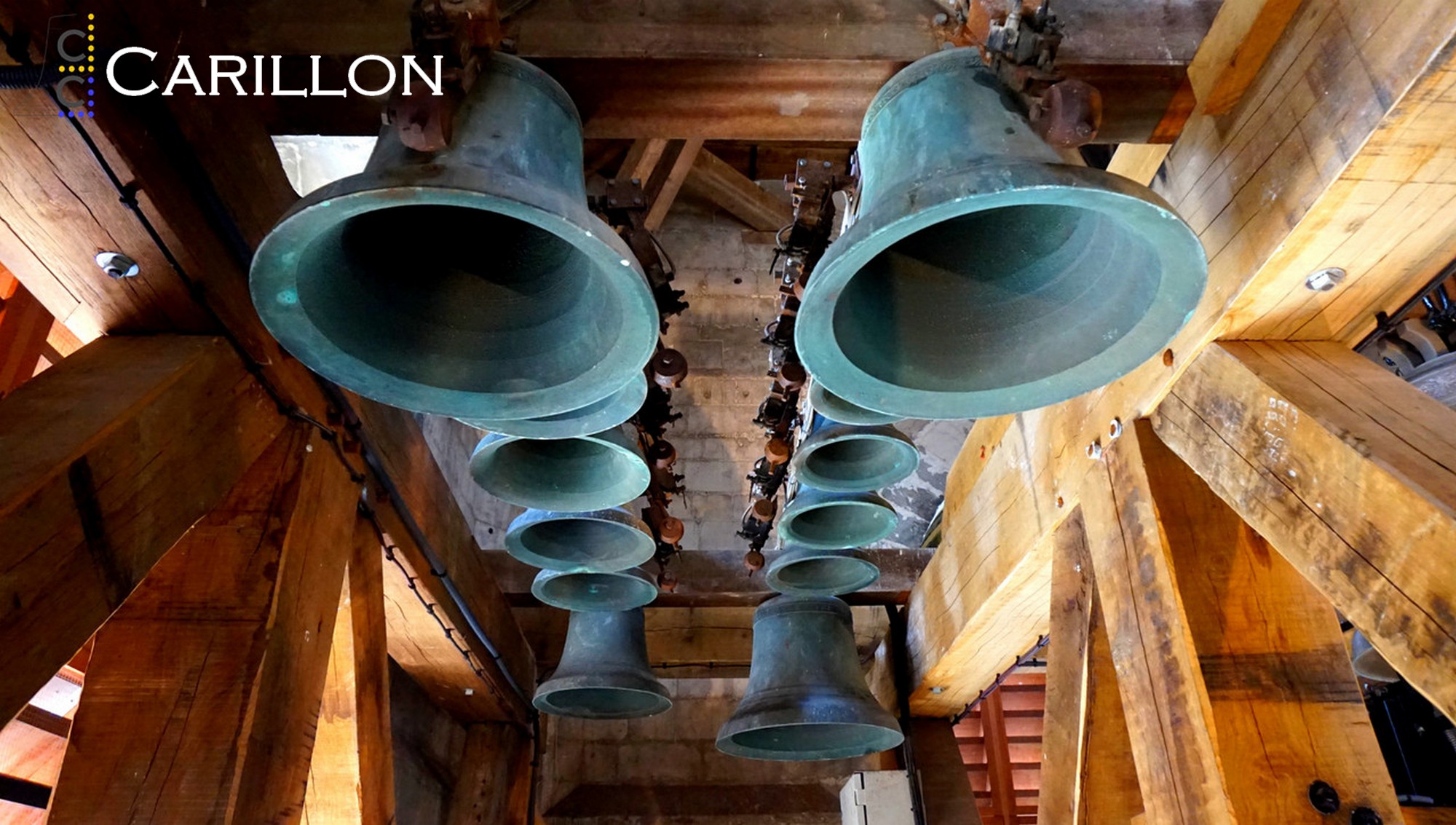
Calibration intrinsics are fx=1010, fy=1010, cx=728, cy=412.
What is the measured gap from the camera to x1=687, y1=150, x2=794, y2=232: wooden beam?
6062 millimetres

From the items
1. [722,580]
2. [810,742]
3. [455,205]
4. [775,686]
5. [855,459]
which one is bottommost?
[810,742]

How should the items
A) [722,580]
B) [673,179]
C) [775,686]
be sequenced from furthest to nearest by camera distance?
[673,179], [722,580], [775,686]

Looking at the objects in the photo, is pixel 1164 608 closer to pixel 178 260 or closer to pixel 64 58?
pixel 178 260

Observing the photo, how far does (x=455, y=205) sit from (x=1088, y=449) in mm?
1770

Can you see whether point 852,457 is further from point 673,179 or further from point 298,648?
point 673,179

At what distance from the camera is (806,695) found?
374 cm

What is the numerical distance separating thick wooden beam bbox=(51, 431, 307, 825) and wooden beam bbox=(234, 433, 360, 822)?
45mm

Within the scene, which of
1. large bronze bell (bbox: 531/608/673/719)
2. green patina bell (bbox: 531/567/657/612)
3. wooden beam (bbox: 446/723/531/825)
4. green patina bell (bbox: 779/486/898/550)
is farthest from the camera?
wooden beam (bbox: 446/723/531/825)

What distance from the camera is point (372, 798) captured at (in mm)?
2963

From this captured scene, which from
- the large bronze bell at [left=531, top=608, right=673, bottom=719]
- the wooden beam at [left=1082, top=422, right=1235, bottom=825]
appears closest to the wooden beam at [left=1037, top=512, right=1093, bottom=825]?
the wooden beam at [left=1082, top=422, right=1235, bottom=825]

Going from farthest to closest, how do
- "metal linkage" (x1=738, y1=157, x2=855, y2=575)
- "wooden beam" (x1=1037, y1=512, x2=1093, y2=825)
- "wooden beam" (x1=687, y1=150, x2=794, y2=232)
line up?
"wooden beam" (x1=687, y1=150, x2=794, y2=232) → "wooden beam" (x1=1037, y1=512, x2=1093, y2=825) → "metal linkage" (x1=738, y1=157, x2=855, y2=575)

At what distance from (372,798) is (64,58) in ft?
7.07

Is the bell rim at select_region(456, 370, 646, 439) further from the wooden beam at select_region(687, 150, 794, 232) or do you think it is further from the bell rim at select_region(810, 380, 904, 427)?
the wooden beam at select_region(687, 150, 794, 232)

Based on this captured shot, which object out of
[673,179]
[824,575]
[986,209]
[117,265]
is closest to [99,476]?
[117,265]
